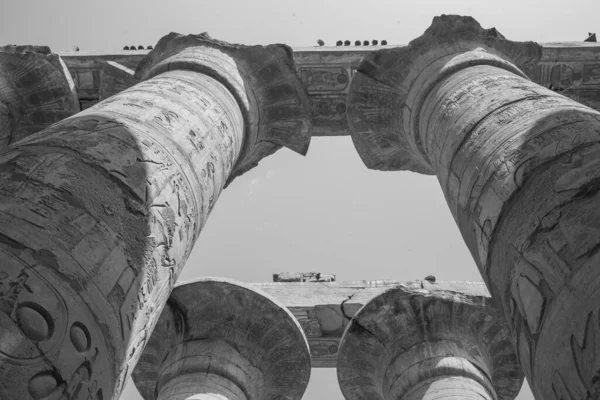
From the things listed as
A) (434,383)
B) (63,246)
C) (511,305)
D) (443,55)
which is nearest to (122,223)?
(63,246)

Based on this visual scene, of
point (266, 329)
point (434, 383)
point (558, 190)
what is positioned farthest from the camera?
point (266, 329)

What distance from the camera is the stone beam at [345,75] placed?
10484mm

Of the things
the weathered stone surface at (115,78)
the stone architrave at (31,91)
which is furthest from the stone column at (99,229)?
the stone architrave at (31,91)

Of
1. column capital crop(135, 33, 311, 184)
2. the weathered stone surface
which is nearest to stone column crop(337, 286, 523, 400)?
column capital crop(135, 33, 311, 184)

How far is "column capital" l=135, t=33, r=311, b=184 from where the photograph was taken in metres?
7.37

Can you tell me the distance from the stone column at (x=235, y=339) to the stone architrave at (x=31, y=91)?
150 inches

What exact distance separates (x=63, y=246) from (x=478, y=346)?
7.22 meters

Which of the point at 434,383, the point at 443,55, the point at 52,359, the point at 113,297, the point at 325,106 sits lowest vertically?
the point at 52,359

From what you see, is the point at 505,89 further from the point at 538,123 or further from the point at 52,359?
the point at 52,359

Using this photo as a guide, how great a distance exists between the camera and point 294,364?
8961mm

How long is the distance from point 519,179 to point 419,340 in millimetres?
5250

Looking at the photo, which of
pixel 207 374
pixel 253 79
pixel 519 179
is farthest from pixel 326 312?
pixel 519 179

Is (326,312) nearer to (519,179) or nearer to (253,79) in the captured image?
(253,79)

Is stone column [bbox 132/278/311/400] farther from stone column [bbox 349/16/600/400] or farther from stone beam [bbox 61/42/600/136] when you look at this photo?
stone beam [bbox 61/42/600/136]
